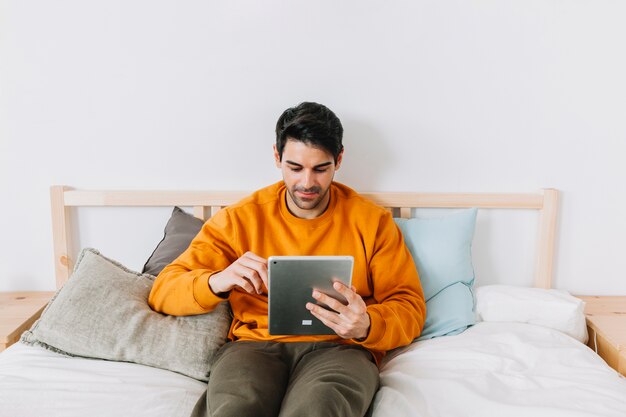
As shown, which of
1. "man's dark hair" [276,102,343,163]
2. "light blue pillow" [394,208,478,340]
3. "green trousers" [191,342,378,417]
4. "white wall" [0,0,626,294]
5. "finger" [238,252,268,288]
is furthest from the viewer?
"white wall" [0,0,626,294]

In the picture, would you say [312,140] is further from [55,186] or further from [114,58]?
[55,186]

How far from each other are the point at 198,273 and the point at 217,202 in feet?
1.29

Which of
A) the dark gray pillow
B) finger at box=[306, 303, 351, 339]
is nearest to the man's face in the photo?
finger at box=[306, 303, 351, 339]

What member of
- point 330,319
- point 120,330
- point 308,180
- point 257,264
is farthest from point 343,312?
point 120,330

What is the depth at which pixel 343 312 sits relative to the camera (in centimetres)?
112

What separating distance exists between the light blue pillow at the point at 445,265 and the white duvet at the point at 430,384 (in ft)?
0.27

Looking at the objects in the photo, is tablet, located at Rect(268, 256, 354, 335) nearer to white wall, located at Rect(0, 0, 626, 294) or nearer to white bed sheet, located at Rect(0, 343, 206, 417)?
white bed sheet, located at Rect(0, 343, 206, 417)

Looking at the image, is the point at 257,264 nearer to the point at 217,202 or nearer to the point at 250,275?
the point at 250,275

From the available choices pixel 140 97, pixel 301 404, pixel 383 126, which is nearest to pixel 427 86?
pixel 383 126

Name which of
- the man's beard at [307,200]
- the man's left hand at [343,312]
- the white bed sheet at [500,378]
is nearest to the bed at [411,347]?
the white bed sheet at [500,378]

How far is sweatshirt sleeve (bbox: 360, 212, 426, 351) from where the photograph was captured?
4.12ft

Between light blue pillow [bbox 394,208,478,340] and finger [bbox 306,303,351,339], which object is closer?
finger [bbox 306,303,351,339]

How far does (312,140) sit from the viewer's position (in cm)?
127

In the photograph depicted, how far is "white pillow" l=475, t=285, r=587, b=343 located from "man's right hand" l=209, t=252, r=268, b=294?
0.70m
